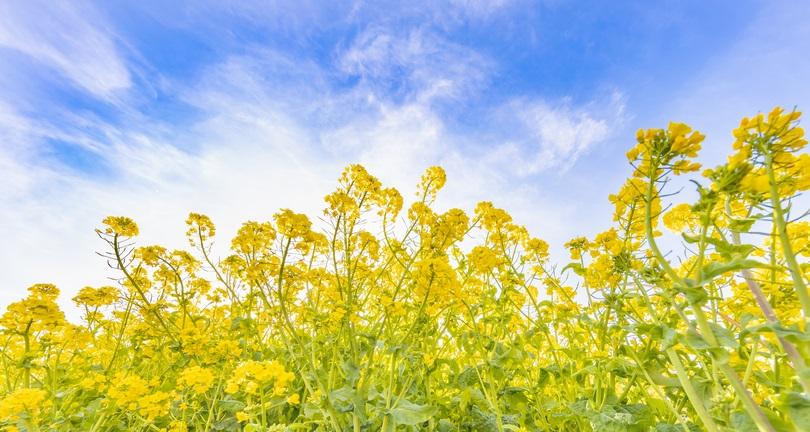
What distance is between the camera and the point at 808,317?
128cm

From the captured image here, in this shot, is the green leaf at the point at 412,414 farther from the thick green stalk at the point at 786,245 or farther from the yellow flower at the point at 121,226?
the yellow flower at the point at 121,226

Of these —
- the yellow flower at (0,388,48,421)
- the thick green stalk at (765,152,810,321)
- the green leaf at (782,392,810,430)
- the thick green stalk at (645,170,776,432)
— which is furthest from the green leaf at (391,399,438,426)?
the yellow flower at (0,388,48,421)

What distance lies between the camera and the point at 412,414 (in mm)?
2084

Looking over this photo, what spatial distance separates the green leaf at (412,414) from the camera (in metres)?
2.04

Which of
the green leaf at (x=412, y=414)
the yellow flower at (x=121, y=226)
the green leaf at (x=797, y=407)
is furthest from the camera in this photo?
the yellow flower at (x=121, y=226)

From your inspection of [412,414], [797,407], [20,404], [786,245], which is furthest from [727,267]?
[20,404]

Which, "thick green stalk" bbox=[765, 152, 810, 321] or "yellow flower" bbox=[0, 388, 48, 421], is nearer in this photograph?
"thick green stalk" bbox=[765, 152, 810, 321]

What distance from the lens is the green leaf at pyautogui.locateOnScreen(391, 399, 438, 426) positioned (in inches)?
80.1

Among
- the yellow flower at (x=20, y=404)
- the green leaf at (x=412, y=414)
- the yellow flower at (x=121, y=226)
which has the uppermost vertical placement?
the yellow flower at (x=121, y=226)

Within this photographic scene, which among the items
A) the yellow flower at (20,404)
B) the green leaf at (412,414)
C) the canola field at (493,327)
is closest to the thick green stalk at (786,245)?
the canola field at (493,327)

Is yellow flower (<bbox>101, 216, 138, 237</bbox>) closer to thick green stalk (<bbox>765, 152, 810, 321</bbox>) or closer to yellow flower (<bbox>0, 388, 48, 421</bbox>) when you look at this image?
yellow flower (<bbox>0, 388, 48, 421</bbox>)

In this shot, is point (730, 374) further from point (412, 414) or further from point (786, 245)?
point (412, 414)

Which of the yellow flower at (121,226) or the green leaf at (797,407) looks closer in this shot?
the green leaf at (797,407)

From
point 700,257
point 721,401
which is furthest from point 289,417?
point 700,257
